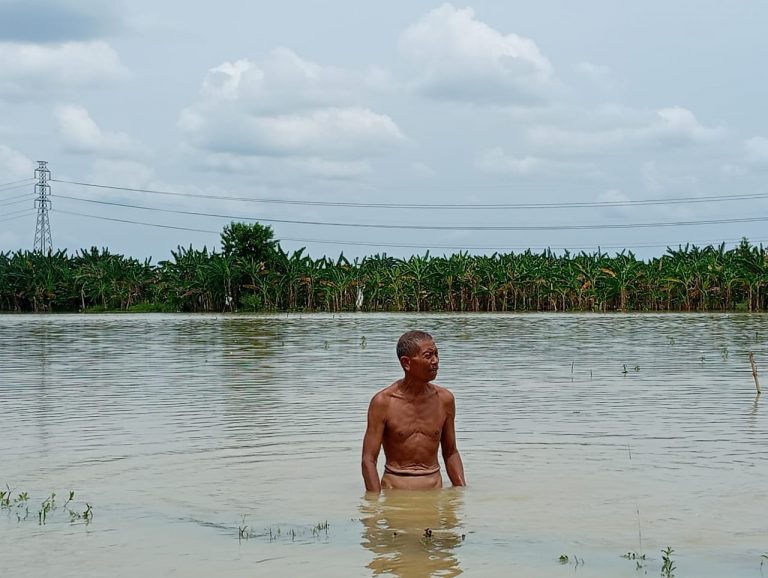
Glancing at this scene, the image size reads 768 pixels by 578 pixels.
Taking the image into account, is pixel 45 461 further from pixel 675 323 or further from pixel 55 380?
pixel 675 323

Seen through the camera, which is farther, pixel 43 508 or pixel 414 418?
pixel 414 418

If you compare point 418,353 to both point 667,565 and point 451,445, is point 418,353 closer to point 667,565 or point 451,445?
point 451,445

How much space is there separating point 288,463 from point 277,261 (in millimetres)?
49052

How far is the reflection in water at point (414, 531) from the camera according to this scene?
637 cm

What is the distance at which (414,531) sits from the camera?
7262mm

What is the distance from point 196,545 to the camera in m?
7.00

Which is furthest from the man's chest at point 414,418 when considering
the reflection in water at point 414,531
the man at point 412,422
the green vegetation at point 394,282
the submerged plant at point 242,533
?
the green vegetation at point 394,282

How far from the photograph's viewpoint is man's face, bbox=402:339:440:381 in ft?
25.4

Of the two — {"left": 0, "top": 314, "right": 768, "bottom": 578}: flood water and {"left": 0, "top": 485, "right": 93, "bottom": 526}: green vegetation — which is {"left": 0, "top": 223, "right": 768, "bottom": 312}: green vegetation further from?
{"left": 0, "top": 485, "right": 93, "bottom": 526}: green vegetation

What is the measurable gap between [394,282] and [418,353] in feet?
162

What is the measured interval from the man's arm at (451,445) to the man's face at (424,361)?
33 centimetres

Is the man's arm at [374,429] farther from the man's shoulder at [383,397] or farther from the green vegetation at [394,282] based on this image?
the green vegetation at [394,282]

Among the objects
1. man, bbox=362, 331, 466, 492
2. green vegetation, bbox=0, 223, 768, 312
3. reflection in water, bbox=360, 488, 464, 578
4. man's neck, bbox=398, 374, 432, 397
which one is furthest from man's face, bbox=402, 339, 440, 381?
green vegetation, bbox=0, 223, 768, 312

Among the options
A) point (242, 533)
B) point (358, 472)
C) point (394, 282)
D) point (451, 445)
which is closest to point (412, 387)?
point (451, 445)
